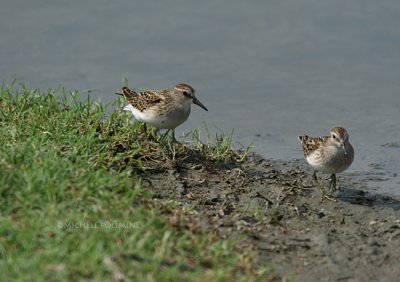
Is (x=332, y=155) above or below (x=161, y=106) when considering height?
below

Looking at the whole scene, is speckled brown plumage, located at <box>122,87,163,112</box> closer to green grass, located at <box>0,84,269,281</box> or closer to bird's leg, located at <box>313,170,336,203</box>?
green grass, located at <box>0,84,269,281</box>

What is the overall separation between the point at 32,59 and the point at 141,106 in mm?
4264

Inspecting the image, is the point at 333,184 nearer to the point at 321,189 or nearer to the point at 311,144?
the point at 321,189

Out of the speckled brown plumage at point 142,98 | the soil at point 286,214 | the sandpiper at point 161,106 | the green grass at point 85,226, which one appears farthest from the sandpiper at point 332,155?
the green grass at point 85,226

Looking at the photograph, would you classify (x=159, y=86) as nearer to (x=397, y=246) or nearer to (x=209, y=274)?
→ (x=397, y=246)

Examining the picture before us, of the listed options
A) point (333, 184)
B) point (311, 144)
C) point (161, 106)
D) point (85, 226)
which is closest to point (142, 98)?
Result: point (161, 106)

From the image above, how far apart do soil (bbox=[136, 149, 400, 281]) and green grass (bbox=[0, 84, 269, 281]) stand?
14.5 inches

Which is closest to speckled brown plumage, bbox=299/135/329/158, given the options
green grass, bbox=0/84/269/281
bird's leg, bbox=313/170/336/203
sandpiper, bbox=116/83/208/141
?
bird's leg, bbox=313/170/336/203

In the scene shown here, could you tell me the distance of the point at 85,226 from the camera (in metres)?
Answer: 7.16

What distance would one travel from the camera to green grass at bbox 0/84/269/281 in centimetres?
655

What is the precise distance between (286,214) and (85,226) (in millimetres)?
2864

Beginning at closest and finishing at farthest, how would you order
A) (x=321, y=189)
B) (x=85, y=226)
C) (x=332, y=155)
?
(x=85, y=226) < (x=321, y=189) < (x=332, y=155)

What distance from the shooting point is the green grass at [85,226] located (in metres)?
6.55

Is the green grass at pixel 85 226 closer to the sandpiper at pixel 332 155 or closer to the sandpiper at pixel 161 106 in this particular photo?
the sandpiper at pixel 161 106
